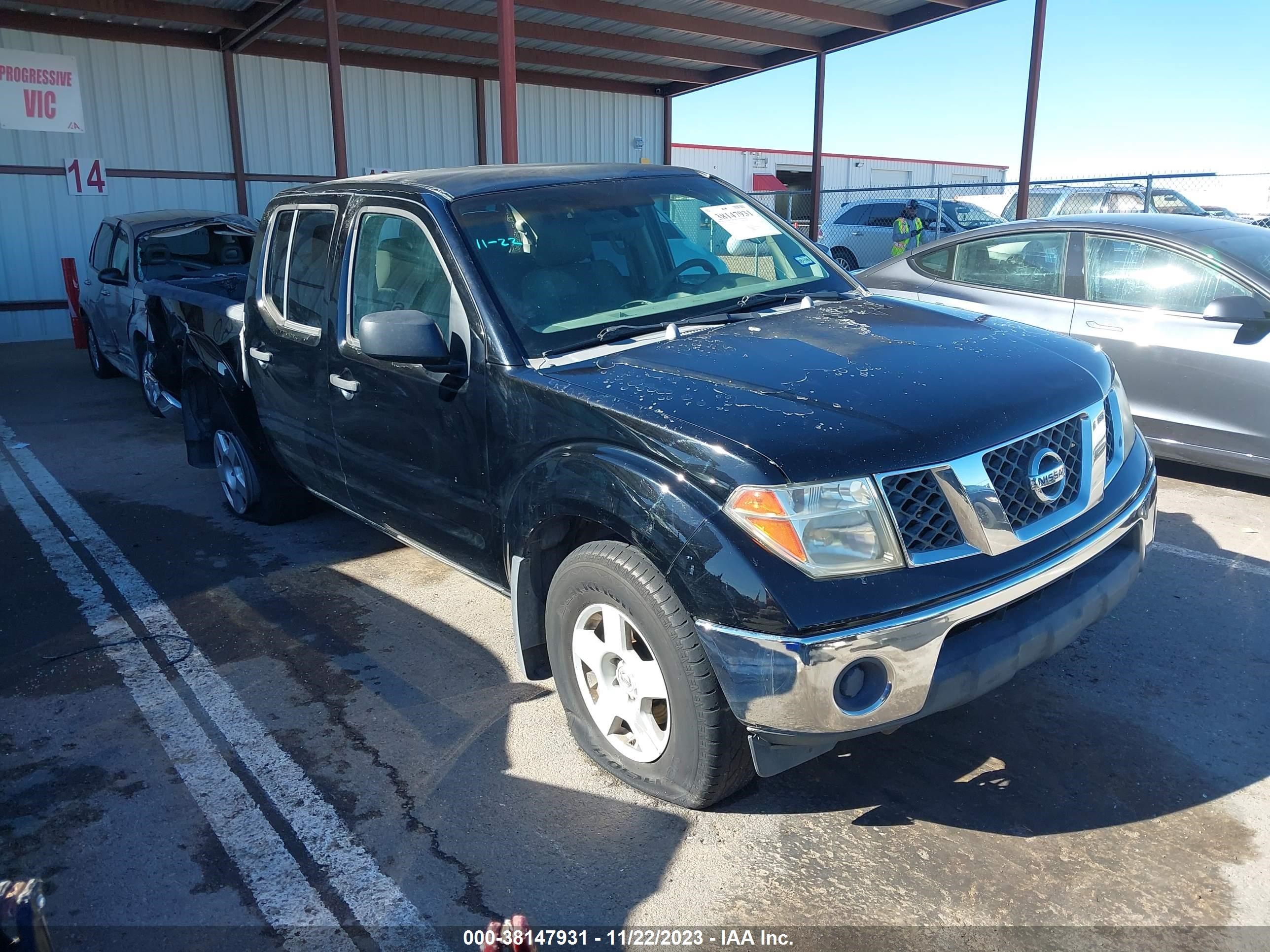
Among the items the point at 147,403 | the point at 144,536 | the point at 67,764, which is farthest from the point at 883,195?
the point at 67,764

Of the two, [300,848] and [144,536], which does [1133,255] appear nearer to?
[300,848]

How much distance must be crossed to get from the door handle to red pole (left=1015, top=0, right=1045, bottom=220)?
37.0 feet

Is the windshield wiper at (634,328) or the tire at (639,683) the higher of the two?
the windshield wiper at (634,328)

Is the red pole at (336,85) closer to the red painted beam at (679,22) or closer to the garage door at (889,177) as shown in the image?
the red painted beam at (679,22)

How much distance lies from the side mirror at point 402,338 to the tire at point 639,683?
88 cm

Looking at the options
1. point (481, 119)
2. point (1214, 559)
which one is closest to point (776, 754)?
point (1214, 559)

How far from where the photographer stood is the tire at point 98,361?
10453 millimetres

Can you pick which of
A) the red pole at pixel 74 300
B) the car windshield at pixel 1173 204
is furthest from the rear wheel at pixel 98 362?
the car windshield at pixel 1173 204

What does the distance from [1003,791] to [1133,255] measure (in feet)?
13.5

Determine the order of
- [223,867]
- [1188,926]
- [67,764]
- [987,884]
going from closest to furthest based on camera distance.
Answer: [1188,926]
[987,884]
[223,867]
[67,764]

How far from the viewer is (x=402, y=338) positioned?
3.14 metres

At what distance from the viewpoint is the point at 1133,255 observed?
18.7ft

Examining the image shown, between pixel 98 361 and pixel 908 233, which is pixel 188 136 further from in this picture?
pixel 908 233

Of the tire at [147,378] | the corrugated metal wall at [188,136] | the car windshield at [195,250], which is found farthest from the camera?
the corrugated metal wall at [188,136]
